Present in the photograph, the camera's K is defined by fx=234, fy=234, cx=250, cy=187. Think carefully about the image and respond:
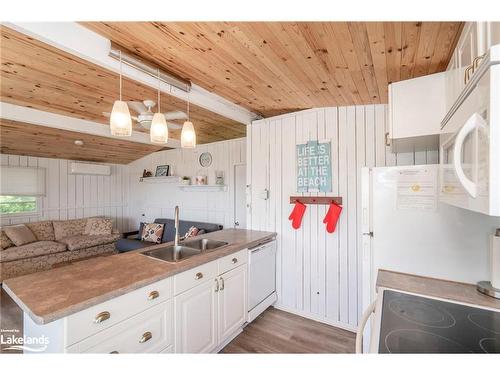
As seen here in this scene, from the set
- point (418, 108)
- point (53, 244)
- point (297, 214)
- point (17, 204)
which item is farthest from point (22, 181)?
point (418, 108)

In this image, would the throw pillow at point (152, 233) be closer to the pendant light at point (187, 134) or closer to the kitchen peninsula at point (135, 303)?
the kitchen peninsula at point (135, 303)

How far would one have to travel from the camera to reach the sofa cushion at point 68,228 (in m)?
4.36

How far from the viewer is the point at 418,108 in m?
1.37

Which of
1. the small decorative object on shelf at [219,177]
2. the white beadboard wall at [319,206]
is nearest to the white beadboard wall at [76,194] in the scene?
the small decorative object on shelf at [219,177]

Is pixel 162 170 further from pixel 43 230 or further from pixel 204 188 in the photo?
pixel 43 230

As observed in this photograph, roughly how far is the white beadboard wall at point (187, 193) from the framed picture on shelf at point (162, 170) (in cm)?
9

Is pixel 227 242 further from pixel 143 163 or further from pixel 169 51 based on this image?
pixel 143 163

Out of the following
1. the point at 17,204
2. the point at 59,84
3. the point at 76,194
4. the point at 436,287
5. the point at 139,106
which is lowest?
the point at 436,287

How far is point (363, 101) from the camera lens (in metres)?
2.17

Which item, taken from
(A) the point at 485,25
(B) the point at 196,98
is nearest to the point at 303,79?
(B) the point at 196,98

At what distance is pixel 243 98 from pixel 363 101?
1.12m

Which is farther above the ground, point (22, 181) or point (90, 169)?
point (90, 169)

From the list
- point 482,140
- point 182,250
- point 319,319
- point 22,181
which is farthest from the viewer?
point 22,181

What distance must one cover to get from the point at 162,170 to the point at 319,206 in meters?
3.66
